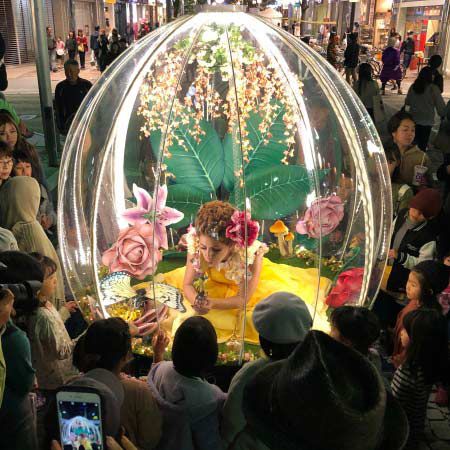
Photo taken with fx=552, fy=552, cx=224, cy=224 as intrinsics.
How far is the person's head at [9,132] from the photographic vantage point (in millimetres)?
3992

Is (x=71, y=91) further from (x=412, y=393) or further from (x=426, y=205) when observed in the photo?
(x=412, y=393)

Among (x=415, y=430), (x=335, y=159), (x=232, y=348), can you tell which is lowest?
(x=415, y=430)

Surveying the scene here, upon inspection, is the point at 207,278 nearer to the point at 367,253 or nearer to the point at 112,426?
the point at 367,253

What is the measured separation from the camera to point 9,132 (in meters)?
4.00

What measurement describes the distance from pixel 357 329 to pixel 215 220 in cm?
76

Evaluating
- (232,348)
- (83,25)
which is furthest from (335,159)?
(83,25)

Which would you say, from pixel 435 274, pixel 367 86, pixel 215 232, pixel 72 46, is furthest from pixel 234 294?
pixel 72 46

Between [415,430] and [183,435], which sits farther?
[415,430]

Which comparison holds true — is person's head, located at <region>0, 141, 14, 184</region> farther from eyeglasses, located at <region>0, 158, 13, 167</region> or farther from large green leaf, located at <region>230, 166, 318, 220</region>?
large green leaf, located at <region>230, 166, 318, 220</region>

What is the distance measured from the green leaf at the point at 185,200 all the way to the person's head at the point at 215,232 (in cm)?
7

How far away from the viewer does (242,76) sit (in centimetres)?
261

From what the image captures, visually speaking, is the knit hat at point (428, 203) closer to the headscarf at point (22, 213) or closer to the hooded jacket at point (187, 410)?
the hooded jacket at point (187, 410)

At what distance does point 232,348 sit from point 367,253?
804 mm

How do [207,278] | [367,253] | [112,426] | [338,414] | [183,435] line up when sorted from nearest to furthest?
[338,414] < [112,426] < [183,435] < [207,278] < [367,253]
